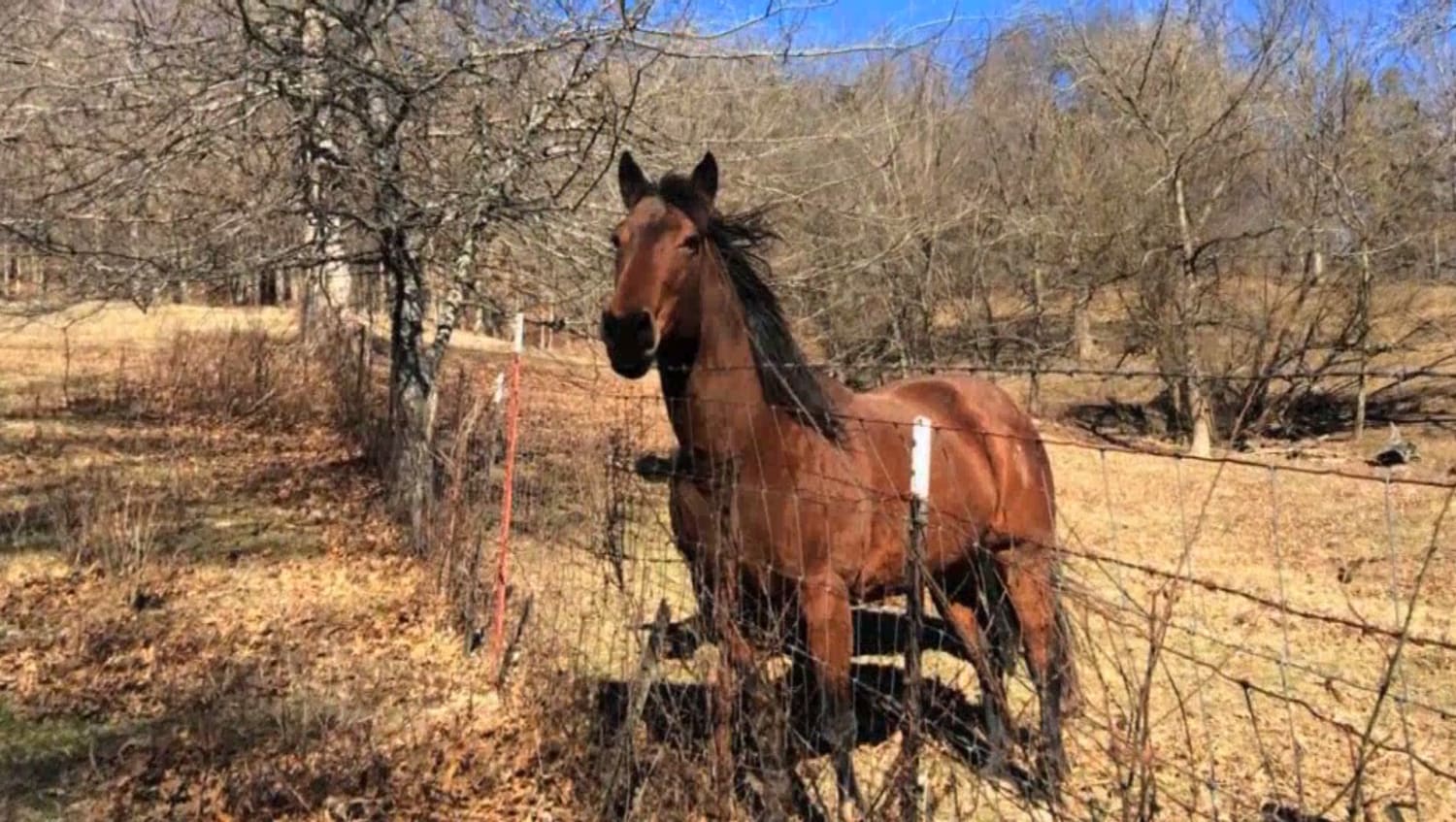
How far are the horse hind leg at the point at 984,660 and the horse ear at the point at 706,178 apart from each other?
64.5 inches

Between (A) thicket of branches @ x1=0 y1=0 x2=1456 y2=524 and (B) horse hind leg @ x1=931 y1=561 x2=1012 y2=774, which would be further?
(A) thicket of branches @ x1=0 y1=0 x2=1456 y2=524

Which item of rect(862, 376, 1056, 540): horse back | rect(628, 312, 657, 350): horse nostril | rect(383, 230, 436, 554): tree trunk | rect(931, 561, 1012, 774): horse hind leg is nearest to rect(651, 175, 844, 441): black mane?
rect(628, 312, 657, 350): horse nostril

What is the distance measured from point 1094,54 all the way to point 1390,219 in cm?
575

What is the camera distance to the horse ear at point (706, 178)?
4.08 metres

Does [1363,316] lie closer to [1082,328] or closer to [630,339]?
[1082,328]

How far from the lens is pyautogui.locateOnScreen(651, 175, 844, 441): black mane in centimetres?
397

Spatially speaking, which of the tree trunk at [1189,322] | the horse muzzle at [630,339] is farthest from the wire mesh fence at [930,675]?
the tree trunk at [1189,322]

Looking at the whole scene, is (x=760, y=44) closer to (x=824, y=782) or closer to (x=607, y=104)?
(x=607, y=104)

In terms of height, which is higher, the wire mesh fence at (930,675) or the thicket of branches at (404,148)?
the thicket of branches at (404,148)

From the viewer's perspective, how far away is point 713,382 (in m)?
3.84

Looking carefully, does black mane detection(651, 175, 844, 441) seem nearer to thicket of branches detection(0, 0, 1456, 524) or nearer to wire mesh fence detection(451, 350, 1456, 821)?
wire mesh fence detection(451, 350, 1456, 821)

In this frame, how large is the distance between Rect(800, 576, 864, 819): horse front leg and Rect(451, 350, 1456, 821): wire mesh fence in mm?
39

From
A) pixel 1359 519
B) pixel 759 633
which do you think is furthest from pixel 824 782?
pixel 1359 519

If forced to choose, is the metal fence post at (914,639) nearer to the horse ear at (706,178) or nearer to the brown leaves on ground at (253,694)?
the horse ear at (706,178)
